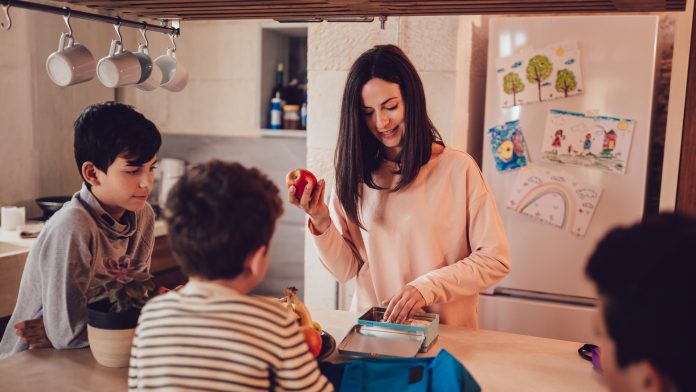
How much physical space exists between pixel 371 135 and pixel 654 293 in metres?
1.26

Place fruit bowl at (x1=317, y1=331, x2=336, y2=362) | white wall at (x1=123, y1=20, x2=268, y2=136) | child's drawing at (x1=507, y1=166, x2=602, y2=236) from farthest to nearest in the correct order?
white wall at (x1=123, y1=20, x2=268, y2=136), child's drawing at (x1=507, y1=166, x2=602, y2=236), fruit bowl at (x1=317, y1=331, x2=336, y2=362)

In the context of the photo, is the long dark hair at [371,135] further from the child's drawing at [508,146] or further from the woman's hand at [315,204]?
the child's drawing at [508,146]

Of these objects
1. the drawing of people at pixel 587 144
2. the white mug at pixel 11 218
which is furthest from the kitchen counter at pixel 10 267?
the drawing of people at pixel 587 144

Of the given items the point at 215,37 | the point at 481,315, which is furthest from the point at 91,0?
the point at 215,37

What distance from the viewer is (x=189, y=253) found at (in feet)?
3.39

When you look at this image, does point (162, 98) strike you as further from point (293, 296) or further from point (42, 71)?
point (293, 296)

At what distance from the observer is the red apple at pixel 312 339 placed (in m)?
1.40

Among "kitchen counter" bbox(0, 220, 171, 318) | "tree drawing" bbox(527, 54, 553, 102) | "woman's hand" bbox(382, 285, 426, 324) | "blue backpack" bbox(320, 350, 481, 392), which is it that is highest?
"tree drawing" bbox(527, 54, 553, 102)

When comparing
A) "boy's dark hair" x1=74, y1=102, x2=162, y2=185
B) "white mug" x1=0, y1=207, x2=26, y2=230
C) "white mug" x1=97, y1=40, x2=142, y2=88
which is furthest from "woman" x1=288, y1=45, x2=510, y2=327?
"white mug" x1=0, y1=207, x2=26, y2=230

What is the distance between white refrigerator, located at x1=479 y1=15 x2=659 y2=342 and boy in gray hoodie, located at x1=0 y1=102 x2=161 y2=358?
6.04 ft

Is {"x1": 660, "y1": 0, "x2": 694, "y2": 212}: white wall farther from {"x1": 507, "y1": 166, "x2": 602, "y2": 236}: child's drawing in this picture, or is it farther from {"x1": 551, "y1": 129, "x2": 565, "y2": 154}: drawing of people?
{"x1": 551, "y1": 129, "x2": 565, "y2": 154}: drawing of people

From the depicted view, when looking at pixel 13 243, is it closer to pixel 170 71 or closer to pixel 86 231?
pixel 170 71

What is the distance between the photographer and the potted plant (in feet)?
4.53

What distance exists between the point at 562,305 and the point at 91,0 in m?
2.32
